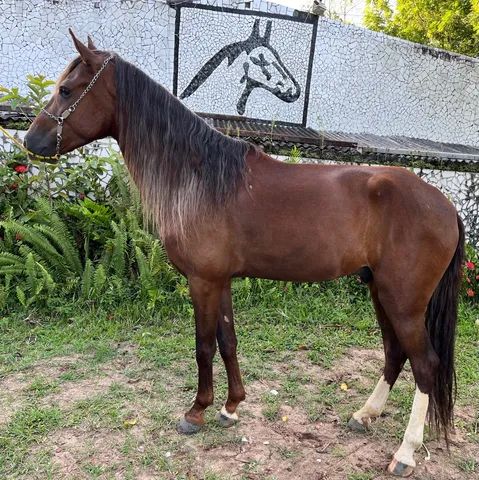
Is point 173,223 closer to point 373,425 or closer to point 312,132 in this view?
point 373,425

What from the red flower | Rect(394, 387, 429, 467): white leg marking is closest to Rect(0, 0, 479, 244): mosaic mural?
the red flower

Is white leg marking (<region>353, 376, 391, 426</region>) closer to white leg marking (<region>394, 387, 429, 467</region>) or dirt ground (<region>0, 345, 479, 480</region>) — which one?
dirt ground (<region>0, 345, 479, 480</region>)

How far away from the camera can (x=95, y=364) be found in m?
3.43

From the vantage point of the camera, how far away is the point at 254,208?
242 centimetres

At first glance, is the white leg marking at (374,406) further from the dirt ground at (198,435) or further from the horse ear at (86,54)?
the horse ear at (86,54)

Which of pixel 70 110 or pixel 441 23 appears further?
pixel 441 23

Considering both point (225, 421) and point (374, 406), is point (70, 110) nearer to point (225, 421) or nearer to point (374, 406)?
point (225, 421)

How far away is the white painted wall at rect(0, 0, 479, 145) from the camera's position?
5.50 meters

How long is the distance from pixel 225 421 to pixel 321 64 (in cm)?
467

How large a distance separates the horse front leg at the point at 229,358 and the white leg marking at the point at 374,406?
0.72 meters

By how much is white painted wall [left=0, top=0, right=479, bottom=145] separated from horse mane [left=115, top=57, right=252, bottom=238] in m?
3.54

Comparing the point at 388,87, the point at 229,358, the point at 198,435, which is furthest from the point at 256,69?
the point at 198,435

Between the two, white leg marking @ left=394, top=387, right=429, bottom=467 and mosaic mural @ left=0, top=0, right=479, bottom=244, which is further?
mosaic mural @ left=0, top=0, right=479, bottom=244

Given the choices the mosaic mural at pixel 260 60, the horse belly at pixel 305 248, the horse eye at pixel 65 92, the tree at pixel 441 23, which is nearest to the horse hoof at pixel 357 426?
the horse belly at pixel 305 248
